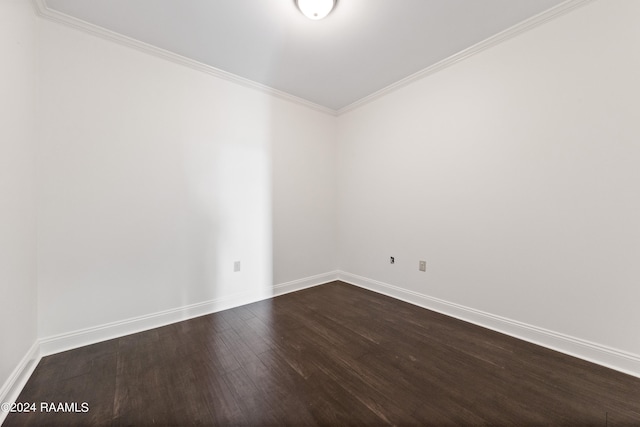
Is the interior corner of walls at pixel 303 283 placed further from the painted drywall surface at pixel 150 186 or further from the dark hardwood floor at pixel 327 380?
the dark hardwood floor at pixel 327 380

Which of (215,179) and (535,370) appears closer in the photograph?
(535,370)

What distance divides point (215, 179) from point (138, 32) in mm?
1297

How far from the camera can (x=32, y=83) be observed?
1.61 m

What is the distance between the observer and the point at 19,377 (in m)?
1.39

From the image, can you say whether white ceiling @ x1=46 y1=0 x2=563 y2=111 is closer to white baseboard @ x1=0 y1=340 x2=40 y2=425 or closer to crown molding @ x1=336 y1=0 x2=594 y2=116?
crown molding @ x1=336 y1=0 x2=594 y2=116

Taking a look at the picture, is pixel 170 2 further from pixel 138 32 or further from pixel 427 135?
pixel 427 135

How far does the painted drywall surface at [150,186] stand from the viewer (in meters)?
1.76

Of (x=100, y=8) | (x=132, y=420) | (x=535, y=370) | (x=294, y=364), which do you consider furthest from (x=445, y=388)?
(x=100, y=8)

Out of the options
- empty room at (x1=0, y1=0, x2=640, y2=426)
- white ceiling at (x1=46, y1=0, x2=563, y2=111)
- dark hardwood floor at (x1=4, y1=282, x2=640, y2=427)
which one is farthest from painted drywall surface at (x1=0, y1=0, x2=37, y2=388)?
white ceiling at (x1=46, y1=0, x2=563, y2=111)

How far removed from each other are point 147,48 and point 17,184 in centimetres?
146

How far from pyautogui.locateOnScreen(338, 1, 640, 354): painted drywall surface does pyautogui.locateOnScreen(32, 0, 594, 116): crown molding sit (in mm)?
58

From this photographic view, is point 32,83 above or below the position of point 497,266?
above

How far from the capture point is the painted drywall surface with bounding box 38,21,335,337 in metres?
1.76

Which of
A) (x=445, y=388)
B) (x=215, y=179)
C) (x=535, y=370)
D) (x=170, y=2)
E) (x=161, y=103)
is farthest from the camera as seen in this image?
(x=215, y=179)
